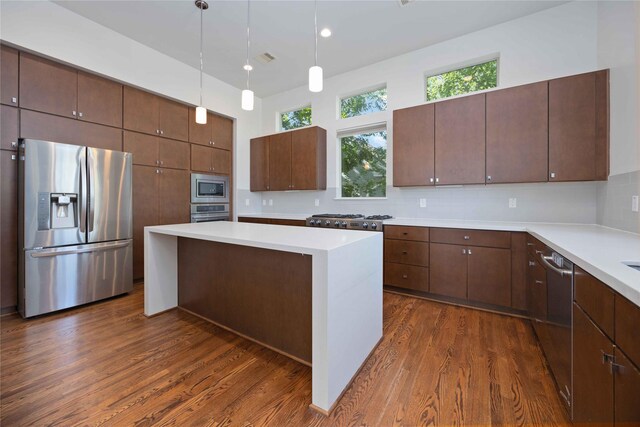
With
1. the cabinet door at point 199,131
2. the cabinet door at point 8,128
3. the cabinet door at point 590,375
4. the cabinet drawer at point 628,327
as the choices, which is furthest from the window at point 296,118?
the cabinet drawer at point 628,327

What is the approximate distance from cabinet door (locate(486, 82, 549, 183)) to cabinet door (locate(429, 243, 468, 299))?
895 mm

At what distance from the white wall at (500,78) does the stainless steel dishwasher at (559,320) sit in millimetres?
1472

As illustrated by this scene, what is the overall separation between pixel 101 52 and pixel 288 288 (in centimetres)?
368

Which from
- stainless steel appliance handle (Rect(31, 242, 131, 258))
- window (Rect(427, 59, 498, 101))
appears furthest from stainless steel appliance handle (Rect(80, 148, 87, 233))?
window (Rect(427, 59, 498, 101))

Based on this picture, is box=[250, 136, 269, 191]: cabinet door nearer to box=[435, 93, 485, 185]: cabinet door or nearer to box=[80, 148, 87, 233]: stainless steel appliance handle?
box=[80, 148, 87, 233]: stainless steel appliance handle

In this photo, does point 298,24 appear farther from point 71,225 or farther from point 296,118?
point 71,225

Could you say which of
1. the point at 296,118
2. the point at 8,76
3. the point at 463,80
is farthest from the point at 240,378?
the point at 296,118

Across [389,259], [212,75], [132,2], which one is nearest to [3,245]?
[132,2]

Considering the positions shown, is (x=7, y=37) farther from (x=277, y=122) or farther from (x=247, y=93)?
(x=277, y=122)

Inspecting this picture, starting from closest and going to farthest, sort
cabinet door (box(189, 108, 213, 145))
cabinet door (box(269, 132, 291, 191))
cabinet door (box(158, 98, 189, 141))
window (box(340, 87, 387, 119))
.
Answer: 1. cabinet door (box(158, 98, 189, 141))
2. window (box(340, 87, 387, 119))
3. cabinet door (box(189, 108, 213, 145))
4. cabinet door (box(269, 132, 291, 191))

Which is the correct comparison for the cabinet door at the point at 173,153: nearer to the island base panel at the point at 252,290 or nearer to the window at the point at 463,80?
the island base panel at the point at 252,290

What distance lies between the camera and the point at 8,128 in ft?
8.65

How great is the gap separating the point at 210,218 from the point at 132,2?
2976mm

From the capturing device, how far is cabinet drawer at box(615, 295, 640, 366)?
78 cm
